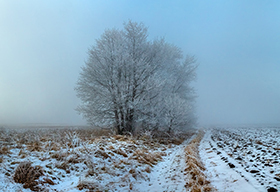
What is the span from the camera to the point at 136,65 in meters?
14.4

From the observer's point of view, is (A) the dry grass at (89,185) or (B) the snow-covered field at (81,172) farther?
(A) the dry grass at (89,185)

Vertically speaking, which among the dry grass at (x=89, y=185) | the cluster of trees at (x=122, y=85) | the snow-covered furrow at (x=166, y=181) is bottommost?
the snow-covered furrow at (x=166, y=181)

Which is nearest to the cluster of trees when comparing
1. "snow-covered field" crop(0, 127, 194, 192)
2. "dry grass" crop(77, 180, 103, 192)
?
"snow-covered field" crop(0, 127, 194, 192)

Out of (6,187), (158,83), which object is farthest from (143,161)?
(158,83)

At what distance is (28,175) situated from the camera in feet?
13.1

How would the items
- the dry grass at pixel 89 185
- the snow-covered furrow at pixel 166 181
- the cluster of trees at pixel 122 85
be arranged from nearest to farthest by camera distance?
the dry grass at pixel 89 185
the snow-covered furrow at pixel 166 181
the cluster of trees at pixel 122 85

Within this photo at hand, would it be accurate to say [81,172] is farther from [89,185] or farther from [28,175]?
[28,175]

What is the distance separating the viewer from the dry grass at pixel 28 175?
12.5ft

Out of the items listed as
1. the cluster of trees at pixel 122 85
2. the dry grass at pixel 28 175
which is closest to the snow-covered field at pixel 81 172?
the dry grass at pixel 28 175

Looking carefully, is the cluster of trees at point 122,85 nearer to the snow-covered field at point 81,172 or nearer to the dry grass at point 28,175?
the snow-covered field at point 81,172

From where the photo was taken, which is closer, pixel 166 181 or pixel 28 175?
pixel 28 175

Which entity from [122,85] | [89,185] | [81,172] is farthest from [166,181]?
[122,85]

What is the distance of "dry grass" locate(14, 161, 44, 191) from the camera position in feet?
12.5

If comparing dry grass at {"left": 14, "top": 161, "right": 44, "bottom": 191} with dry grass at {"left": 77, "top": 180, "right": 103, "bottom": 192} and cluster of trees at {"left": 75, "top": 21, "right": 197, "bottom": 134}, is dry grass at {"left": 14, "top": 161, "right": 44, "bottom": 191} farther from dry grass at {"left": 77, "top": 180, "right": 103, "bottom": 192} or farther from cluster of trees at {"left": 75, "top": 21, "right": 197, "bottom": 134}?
cluster of trees at {"left": 75, "top": 21, "right": 197, "bottom": 134}
